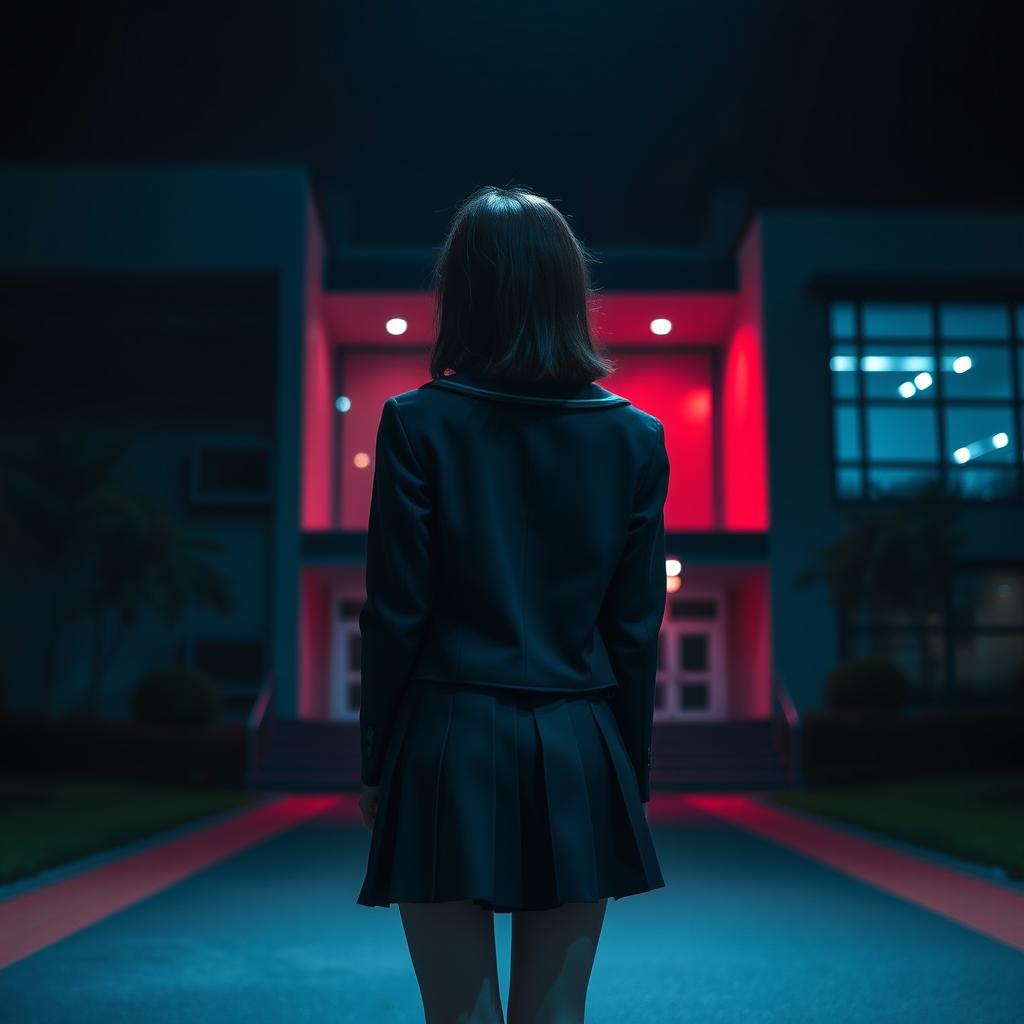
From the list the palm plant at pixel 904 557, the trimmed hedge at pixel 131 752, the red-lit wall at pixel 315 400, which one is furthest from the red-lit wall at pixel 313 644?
the palm plant at pixel 904 557

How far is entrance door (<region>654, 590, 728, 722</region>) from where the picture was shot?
24453 millimetres

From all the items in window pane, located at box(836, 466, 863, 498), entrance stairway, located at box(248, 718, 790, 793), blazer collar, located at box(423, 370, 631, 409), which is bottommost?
entrance stairway, located at box(248, 718, 790, 793)

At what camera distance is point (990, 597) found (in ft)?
73.3

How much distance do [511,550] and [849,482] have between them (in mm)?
21426

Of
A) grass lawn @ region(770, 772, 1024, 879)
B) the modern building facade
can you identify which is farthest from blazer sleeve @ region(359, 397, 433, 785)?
the modern building facade

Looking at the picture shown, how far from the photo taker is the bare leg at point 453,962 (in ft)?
5.78

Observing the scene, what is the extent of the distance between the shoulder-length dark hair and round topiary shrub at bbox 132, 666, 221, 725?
16922mm

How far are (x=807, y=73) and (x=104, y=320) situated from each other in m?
14.3

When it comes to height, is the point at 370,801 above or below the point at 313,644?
below

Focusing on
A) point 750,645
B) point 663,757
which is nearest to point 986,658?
point 750,645

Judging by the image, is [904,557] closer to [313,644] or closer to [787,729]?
[787,729]

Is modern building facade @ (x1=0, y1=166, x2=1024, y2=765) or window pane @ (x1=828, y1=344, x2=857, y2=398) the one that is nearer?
modern building facade @ (x1=0, y1=166, x2=1024, y2=765)

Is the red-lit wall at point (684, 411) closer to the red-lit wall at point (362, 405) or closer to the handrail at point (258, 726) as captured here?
the red-lit wall at point (362, 405)

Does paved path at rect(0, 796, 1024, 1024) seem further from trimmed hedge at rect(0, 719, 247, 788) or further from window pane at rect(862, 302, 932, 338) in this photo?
window pane at rect(862, 302, 932, 338)
